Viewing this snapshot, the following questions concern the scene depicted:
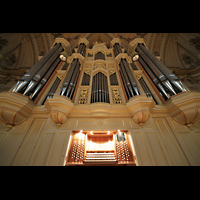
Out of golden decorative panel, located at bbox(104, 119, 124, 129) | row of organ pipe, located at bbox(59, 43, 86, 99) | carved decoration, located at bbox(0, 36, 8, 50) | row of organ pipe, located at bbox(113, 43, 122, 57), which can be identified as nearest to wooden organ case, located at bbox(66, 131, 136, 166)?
golden decorative panel, located at bbox(104, 119, 124, 129)

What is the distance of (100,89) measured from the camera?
4.41m

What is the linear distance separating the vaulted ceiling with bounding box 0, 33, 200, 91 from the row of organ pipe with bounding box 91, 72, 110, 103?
5391 millimetres

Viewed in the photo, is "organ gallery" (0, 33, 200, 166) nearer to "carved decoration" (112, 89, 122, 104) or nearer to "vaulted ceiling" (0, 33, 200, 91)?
"carved decoration" (112, 89, 122, 104)

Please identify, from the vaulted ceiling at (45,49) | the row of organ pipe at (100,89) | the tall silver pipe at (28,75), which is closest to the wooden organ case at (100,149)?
the row of organ pipe at (100,89)

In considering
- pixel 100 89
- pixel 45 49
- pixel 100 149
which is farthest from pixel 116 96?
pixel 45 49

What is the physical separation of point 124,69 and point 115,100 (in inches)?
77.9

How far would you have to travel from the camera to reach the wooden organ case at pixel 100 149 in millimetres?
2941

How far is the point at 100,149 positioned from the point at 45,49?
8942mm

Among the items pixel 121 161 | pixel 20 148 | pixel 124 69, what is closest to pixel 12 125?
pixel 20 148

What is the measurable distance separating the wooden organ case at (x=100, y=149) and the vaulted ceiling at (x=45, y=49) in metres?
6.23

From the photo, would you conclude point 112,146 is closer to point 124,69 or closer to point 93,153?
point 93,153

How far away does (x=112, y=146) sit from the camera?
3457 mm

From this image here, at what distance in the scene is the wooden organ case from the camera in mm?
2941

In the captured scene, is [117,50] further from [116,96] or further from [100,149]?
[100,149]
